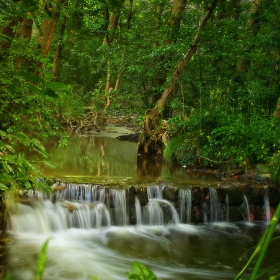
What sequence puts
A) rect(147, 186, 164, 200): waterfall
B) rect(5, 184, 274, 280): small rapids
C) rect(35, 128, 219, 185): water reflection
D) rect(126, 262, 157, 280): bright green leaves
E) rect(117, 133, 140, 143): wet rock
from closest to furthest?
rect(126, 262, 157, 280): bright green leaves → rect(5, 184, 274, 280): small rapids → rect(147, 186, 164, 200): waterfall → rect(35, 128, 219, 185): water reflection → rect(117, 133, 140, 143): wet rock

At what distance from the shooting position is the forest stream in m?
6.17

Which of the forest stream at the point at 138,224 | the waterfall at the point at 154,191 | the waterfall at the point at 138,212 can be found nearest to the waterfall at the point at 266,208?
the forest stream at the point at 138,224

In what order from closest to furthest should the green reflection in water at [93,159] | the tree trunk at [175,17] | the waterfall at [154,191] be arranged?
1. the waterfall at [154,191]
2. the green reflection in water at [93,159]
3. the tree trunk at [175,17]

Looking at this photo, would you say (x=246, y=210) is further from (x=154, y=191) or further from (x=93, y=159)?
(x=93, y=159)

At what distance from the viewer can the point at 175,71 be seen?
494 inches

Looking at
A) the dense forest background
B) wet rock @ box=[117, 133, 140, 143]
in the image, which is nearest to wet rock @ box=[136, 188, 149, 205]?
the dense forest background

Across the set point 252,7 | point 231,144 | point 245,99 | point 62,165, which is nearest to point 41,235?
point 62,165

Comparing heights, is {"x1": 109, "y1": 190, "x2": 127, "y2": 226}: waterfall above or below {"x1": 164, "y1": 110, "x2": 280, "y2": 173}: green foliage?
below

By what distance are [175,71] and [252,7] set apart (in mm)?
5410

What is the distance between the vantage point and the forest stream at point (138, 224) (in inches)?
243

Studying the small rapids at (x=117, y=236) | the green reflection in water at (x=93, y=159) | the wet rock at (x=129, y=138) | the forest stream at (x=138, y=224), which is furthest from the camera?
the wet rock at (x=129, y=138)

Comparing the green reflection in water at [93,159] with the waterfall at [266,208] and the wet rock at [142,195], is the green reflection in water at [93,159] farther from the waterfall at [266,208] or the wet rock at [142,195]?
the waterfall at [266,208]

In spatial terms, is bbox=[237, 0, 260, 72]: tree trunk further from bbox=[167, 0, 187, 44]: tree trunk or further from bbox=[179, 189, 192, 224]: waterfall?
bbox=[179, 189, 192, 224]: waterfall

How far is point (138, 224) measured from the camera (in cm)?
831
